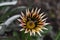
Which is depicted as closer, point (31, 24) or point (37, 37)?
point (31, 24)

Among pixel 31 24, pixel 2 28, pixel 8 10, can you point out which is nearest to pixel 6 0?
pixel 8 10

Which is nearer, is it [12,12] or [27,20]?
[27,20]

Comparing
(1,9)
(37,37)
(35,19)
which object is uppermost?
(1,9)

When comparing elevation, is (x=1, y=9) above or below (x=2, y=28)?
A: above

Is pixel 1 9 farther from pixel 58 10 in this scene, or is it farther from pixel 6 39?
pixel 58 10

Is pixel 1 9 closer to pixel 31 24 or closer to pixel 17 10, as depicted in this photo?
pixel 17 10

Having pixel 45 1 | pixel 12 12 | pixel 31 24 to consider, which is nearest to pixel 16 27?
pixel 12 12

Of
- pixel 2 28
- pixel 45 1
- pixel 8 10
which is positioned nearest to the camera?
pixel 2 28

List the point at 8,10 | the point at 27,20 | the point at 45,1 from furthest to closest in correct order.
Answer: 1. the point at 45,1
2. the point at 8,10
3. the point at 27,20

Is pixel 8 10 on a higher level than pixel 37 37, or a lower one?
higher
